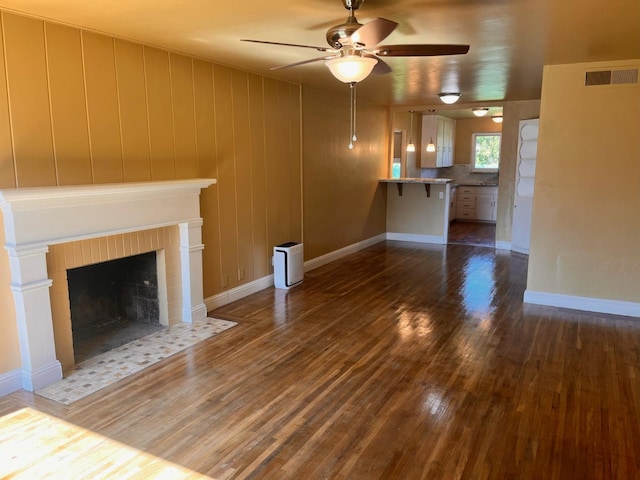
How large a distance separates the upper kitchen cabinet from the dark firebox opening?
7.79 meters

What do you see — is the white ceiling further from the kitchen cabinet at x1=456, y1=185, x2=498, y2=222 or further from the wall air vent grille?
the kitchen cabinet at x1=456, y1=185, x2=498, y2=222

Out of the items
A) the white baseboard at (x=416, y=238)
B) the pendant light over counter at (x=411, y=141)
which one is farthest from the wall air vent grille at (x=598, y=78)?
the pendant light over counter at (x=411, y=141)

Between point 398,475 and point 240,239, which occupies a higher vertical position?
point 240,239

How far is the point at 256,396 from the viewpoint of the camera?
3184 mm

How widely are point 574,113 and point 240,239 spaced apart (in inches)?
149

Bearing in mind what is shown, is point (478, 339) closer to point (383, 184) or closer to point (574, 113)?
point (574, 113)

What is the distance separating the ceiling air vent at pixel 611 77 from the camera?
14.6 ft

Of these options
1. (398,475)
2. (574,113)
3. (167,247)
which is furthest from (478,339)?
(167,247)

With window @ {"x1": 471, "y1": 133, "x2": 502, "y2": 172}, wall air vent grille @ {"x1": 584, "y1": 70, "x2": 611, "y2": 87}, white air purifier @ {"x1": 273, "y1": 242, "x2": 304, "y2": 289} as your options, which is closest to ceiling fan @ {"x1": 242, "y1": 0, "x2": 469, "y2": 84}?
wall air vent grille @ {"x1": 584, "y1": 70, "x2": 611, "y2": 87}

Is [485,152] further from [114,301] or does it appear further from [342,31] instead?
[342,31]

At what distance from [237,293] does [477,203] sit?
25.5ft

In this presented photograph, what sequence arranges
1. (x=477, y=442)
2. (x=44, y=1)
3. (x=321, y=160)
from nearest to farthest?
(x=477, y=442)
(x=44, y=1)
(x=321, y=160)

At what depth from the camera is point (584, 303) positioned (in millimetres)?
4980

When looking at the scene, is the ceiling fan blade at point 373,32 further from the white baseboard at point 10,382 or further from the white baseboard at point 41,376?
the white baseboard at point 10,382
